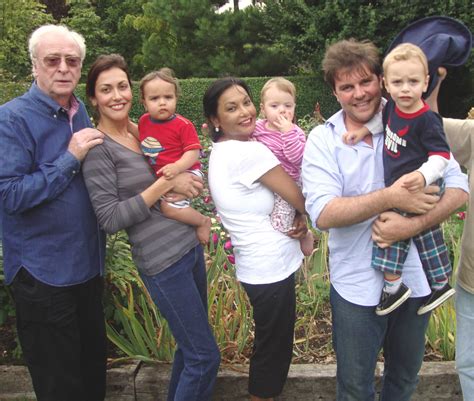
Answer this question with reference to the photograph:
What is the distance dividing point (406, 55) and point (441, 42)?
18 centimetres

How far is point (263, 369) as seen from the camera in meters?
2.53

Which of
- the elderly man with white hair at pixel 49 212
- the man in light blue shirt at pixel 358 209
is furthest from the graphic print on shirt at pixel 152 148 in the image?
the man in light blue shirt at pixel 358 209

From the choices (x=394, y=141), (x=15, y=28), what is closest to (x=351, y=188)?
(x=394, y=141)

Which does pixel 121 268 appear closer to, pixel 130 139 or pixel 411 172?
pixel 130 139

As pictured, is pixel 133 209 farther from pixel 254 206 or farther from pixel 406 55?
pixel 406 55

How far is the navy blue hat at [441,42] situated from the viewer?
2.09 meters

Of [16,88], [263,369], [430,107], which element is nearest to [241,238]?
[263,369]

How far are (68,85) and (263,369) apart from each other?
1607 mm

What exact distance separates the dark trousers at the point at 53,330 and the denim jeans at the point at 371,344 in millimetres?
1198

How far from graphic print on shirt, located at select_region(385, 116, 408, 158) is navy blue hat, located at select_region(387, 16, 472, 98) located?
0.87ft

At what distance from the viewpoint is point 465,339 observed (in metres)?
2.38

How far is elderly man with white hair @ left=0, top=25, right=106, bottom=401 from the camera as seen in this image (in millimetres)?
2209

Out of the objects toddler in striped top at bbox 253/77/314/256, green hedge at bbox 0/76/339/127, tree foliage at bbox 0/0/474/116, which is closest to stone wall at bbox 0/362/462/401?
toddler in striped top at bbox 253/77/314/256

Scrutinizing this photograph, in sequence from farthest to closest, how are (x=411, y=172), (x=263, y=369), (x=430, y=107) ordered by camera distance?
(x=263, y=369) < (x=430, y=107) < (x=411, y=172)
